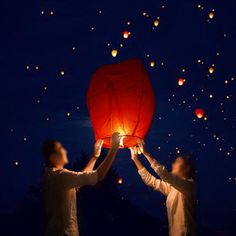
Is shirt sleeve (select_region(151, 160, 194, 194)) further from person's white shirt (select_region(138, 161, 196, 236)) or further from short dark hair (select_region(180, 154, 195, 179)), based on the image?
short dark hair (select_region(180, 154, 195, 179))

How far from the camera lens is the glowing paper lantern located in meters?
4.93

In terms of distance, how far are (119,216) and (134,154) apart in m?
28.6

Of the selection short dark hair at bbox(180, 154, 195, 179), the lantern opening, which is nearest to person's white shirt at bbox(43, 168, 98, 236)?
the lantern opening

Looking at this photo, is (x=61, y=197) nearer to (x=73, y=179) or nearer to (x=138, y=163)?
(x=73, y=179)

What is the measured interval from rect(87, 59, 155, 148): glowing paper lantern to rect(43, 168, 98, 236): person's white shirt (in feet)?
2.23

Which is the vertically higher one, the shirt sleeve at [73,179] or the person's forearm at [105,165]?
the person's forearm at [105,165]

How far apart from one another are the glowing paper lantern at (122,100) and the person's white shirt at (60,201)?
2.23ft

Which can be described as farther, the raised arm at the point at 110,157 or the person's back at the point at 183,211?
the person's back at the point at 183,211

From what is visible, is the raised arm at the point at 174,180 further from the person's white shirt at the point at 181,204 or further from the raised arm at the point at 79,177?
the raised arm at the point at 79,177

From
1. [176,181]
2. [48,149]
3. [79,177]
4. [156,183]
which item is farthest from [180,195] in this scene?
[48,149]

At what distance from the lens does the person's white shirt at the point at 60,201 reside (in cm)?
466

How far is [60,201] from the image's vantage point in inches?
184

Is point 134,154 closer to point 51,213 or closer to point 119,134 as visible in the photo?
point 119,134

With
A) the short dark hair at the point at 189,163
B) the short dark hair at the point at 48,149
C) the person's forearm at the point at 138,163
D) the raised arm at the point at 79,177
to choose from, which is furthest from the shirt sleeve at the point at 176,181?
the short dark hair at the point at 48,149
